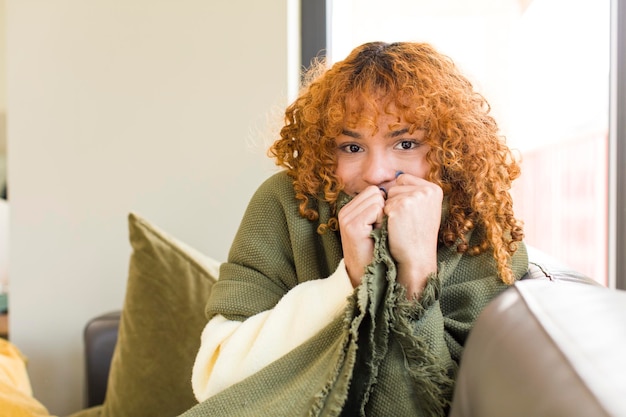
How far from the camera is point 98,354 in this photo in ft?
5.52

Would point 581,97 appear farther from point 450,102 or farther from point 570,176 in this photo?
point 450,102

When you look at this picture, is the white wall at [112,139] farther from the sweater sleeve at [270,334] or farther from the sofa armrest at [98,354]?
the sweater sleeve at [270,334]

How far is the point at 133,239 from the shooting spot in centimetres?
150

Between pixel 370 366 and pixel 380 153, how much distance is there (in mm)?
377

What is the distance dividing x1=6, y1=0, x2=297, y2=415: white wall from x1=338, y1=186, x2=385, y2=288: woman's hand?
861 millimetres

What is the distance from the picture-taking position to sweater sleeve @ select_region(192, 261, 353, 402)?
3.28 ft

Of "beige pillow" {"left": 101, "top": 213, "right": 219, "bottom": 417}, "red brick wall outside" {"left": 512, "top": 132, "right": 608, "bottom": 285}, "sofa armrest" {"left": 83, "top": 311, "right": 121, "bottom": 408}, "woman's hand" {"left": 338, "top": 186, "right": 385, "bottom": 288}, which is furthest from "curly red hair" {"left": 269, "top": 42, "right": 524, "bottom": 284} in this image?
"red brick wall outside" {"left": 512, "top": 132, "right": 608, "bottom": 285}

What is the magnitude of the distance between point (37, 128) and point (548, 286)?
1.83m

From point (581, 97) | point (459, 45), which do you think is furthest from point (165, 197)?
point (581, 97)

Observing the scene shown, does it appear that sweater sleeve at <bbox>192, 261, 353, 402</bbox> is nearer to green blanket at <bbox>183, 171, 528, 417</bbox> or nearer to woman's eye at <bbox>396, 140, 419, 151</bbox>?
green blanket at <bbox>183, 171, 528, 417</bbox>

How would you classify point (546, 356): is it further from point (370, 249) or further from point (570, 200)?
point (570, 200)

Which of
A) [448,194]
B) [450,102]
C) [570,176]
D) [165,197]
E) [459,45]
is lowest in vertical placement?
[570,176]

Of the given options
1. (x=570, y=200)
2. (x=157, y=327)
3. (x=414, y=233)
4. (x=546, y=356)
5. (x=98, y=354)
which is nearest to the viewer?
(x=546, y=356)

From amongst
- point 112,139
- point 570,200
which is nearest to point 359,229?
point 112,139
